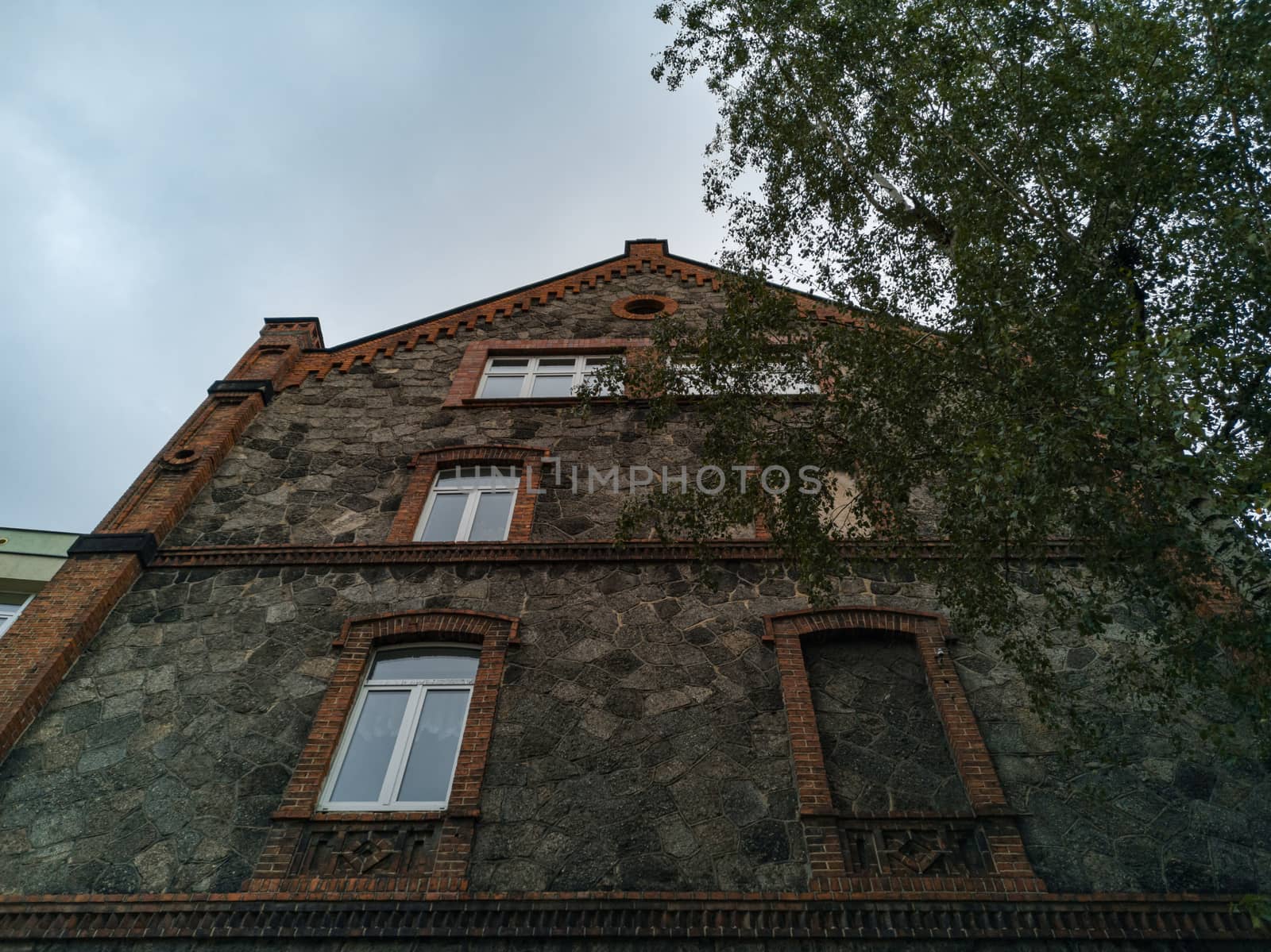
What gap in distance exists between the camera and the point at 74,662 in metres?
8.50

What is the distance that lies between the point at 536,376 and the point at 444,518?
3600 millimetres

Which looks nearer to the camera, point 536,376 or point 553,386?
point 553,386

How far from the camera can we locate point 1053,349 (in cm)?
612

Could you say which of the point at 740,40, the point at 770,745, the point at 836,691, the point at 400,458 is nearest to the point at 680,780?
the point at 770,745

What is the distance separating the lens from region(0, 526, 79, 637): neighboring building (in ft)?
37.6

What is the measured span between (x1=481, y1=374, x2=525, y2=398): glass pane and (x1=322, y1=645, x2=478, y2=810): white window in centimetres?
519

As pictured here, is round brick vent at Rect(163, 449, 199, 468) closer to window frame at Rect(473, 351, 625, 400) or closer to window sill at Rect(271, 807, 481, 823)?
window frame at Rect(473, 351, 625, 400)

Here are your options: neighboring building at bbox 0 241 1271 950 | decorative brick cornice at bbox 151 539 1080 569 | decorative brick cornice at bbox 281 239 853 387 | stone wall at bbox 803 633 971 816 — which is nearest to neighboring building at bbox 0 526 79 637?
neighboring building at bbox 0 241 1271 950

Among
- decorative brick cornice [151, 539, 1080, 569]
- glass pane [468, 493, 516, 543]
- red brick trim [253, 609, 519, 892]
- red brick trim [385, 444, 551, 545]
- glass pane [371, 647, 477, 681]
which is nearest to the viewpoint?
red brick trim [253, 609, 519, 892]

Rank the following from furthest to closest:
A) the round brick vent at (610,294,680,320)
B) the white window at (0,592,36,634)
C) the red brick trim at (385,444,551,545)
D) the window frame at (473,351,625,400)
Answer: the round brick vent at (610,294,680,320) → the window frame at (473,351,625,400) → the white window at (0,592,36,634) → the red brick trim at (385,444,551,545)

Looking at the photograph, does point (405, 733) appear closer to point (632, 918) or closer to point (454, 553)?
point (454, 553)

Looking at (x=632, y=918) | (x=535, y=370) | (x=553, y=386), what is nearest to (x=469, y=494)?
(x=553, y=386)

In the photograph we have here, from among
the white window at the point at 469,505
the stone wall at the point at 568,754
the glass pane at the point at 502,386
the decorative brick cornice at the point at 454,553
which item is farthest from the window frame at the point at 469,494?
the glass pane at the point at 502,386

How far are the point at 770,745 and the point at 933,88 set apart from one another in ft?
25.1
